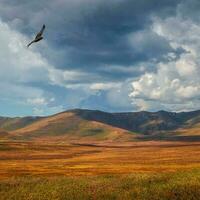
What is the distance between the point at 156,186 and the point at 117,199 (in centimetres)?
659

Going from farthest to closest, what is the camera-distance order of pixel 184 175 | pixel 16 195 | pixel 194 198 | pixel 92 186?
1. pixel 184 175
2. pixel 92 186
3. pixel 16 195
4. pixel 194 198

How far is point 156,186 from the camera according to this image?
41.3m

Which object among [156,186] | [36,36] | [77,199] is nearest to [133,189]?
[156,186]

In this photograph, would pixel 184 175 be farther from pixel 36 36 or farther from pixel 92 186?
pixel 36 36

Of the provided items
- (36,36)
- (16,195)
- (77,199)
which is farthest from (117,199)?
(36,36)

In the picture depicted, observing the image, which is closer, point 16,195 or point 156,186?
point 16,195

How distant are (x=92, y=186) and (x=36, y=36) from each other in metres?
24.2

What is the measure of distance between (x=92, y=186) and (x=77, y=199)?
544cm

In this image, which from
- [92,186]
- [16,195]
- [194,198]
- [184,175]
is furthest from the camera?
[184,175]

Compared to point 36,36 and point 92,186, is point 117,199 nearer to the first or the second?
point 92,186

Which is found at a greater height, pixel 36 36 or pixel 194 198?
pixel 36 36

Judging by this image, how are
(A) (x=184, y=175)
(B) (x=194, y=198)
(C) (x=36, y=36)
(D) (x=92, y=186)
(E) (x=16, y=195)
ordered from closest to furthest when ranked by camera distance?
1. (C) (x=36, y=36)
2. (B) (x=194, y=198)
3. (E) (x=16, y=195)
4. (D) (x=92, y=186)
5. (A) (x=184, y=175)

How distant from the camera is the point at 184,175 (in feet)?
159

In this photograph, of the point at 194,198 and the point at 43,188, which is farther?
the point at 43,188
